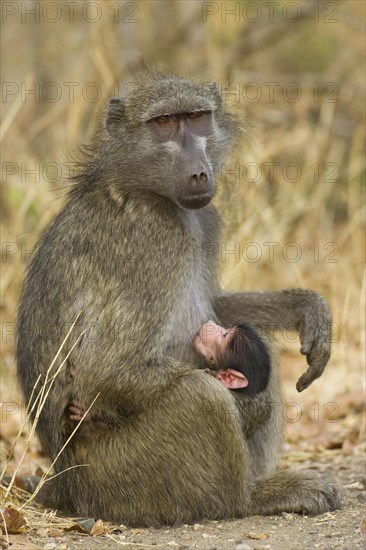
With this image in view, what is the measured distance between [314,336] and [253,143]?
114 inches

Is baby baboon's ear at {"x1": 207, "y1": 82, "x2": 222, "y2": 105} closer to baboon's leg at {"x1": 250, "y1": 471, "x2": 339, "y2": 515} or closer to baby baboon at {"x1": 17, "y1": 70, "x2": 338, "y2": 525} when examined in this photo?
baby baboon at {"x1": 17, "y1": 70, "x2": 338, "y2": 525}

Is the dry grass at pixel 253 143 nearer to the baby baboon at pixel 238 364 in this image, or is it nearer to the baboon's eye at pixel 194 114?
the baboon's eye at pixel 194 114

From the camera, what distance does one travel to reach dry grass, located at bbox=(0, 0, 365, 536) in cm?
704

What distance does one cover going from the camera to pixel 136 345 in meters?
4.07

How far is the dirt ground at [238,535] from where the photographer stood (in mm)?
3752

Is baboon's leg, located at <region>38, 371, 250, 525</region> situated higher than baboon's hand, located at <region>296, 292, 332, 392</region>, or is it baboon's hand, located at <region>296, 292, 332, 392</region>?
baboon's hand, located at <region>296, 292, 332, 392</region>

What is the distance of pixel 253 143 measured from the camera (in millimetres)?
7215

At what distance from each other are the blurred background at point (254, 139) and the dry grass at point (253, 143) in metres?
0.02

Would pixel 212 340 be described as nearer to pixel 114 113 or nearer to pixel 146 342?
pixel 146 342

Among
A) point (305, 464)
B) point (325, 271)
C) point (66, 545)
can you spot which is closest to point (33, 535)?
point (66, 545)

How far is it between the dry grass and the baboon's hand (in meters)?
0.85

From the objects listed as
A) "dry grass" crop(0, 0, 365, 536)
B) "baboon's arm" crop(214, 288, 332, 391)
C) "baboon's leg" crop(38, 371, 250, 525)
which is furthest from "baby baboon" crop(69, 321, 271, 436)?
"dry grass" crop(0, 0, 365, 536)

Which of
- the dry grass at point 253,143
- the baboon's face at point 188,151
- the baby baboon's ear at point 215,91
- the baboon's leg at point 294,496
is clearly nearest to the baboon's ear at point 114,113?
the baboon's face at point 188,151

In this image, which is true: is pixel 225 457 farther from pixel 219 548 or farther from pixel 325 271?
pixel 325 271
